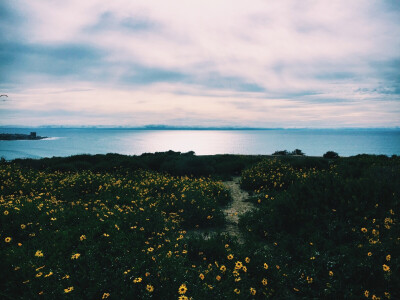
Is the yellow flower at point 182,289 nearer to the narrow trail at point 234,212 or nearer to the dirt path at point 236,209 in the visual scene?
the narrow trail at point 234,212

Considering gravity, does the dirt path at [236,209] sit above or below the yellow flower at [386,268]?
below

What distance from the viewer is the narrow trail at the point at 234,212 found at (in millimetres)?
6947

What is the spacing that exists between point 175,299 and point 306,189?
533cm

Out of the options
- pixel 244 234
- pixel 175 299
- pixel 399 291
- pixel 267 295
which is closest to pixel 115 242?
pixel 175 299

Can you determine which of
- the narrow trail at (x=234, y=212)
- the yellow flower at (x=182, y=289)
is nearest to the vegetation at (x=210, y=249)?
the yellow flower at (x=182, y=289)

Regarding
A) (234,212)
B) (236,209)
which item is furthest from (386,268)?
(236,209)

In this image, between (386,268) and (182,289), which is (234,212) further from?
(182,289)

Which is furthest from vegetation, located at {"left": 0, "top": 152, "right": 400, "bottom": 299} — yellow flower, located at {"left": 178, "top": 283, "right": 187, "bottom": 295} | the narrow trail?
the narrow trail

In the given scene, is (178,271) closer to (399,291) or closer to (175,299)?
(175,299)

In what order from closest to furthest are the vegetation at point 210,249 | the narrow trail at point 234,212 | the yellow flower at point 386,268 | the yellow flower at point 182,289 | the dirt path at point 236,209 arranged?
the yellow flower at point 182,289 < the vegetation at point 210,249 < the yellow flower at point 386,268 < the narrow trail at point 234,212 < the dirt path at point 236,209

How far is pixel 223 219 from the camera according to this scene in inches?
305

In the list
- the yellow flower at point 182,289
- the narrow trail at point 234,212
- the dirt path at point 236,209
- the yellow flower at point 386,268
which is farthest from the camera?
the dirt path at point 236,209

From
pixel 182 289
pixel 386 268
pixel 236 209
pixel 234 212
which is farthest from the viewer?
pixel 236 209

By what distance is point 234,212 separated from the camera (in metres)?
8.97
